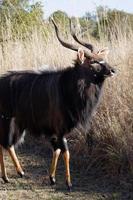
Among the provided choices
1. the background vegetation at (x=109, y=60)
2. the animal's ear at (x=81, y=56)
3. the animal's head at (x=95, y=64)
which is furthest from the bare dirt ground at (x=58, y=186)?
the animal's ear at (x=81, y=56)

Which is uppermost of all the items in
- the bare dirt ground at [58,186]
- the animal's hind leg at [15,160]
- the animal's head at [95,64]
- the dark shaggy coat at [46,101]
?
the animal's head at [95,64]

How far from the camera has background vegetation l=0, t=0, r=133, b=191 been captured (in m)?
7.79

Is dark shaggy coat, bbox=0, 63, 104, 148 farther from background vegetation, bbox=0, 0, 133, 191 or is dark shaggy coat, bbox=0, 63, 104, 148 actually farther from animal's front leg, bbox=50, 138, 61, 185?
background vegetation, bbox=0, 0, 133, 191

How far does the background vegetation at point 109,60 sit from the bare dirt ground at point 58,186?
244 mm

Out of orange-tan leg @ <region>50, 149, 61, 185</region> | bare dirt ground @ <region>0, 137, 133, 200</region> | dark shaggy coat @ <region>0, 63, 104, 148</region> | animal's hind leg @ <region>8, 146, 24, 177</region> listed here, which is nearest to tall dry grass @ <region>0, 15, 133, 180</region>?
bare dirt ground @ <region>0, 137, 133, 200</region>

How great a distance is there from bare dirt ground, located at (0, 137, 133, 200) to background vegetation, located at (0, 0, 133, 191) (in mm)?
244

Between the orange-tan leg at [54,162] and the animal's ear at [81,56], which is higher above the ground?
the animal's ear at [81,56]

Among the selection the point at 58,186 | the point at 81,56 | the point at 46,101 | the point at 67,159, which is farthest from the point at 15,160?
the point at 81,56

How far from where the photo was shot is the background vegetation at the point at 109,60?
7.79 meters

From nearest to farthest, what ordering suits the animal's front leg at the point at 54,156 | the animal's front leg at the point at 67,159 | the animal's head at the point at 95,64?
the animal's head at the point at 95,64, the animal's front leg at the point at 67,159, the animal's front leg at the point at 54,156

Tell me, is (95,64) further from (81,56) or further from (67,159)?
(67,159)

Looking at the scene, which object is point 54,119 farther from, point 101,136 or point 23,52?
point 23,52

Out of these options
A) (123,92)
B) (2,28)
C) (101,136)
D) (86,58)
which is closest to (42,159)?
(101,136)

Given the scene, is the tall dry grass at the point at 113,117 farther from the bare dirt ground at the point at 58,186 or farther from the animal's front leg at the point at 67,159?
the animal's front leg at the point at 67,159
